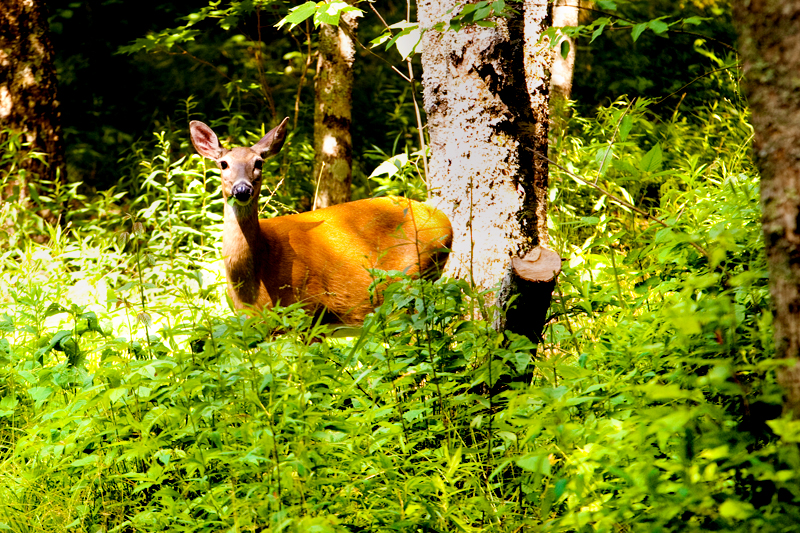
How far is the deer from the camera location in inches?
166

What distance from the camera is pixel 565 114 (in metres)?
6.01

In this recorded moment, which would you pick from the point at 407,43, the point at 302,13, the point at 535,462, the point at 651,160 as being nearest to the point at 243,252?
the point at 302,13

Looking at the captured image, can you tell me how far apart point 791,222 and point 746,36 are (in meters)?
0.43

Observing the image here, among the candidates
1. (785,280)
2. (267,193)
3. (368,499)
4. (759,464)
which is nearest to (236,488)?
(368,499)

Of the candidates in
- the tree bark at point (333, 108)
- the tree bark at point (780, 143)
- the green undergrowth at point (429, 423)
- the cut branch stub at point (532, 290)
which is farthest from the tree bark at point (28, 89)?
the tree bark at point (780, 143)

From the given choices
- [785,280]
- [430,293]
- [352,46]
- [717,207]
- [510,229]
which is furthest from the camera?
[352,46]

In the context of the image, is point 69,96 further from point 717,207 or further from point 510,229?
point 717,207

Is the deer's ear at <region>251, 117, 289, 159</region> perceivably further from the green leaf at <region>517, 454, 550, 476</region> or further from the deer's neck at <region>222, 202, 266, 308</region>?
the green leaf at <region>517, 454, 550, 476</region>

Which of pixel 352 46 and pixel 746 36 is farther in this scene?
pixel 352 46

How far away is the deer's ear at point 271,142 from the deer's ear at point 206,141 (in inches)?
9.3

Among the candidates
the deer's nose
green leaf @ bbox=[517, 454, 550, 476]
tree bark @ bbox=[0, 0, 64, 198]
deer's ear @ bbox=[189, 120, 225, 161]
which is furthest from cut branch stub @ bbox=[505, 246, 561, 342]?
tree bark @ bbox=[0, 0, 64, 198]

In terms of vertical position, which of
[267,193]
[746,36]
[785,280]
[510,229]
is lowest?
[267,193]

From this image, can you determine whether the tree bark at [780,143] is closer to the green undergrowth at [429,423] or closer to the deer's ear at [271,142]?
the green undergrowth at [429,423]

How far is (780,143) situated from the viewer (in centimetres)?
159
